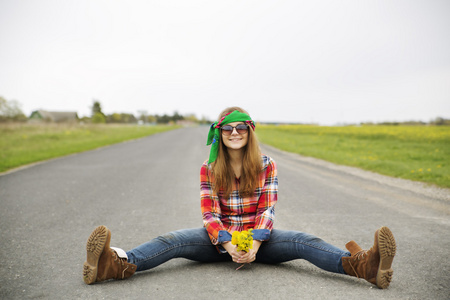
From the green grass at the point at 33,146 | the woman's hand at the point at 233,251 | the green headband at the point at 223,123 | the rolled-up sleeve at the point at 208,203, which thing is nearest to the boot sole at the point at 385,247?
the woman's hand at the point at 233,251

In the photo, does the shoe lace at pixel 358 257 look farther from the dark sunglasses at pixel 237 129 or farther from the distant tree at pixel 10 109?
the distant tree at pixel 10 109

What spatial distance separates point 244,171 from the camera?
8.84 ft

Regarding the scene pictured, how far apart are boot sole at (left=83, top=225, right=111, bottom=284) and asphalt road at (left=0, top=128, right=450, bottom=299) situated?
0.15m

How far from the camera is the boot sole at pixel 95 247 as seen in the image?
2.26 m

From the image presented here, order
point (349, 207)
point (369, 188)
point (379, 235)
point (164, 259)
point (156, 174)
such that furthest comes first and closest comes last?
point (156, 174)
point (369, 188)
point (349, 207)
point (164, 259)
point (379, 235)

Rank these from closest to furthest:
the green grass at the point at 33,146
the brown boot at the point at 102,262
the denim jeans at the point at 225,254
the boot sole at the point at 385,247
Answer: the boot sole at the point at 385,247, the brown boot at the point at 102,262, the denim jeans at the point at 225,254, the green grass at the point at 33,146

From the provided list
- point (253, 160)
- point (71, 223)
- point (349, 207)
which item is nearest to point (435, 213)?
point (349, 207)

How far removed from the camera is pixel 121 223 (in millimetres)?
4090

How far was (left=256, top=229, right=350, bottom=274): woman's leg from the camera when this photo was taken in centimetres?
244

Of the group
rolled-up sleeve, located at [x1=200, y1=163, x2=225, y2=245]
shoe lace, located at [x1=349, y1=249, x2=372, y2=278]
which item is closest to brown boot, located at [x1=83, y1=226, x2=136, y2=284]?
rolled-up sleeve, located at [x1=200, y1=163, x2=225, y2=245]

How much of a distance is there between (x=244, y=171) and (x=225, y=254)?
31.8 inches

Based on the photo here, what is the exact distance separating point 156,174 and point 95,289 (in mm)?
5968

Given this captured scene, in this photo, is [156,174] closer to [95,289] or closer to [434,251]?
[95,289]

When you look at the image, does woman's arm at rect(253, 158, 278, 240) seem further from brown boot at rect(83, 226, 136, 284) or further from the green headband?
brown boot at rect(83, 226, 136, 284)
